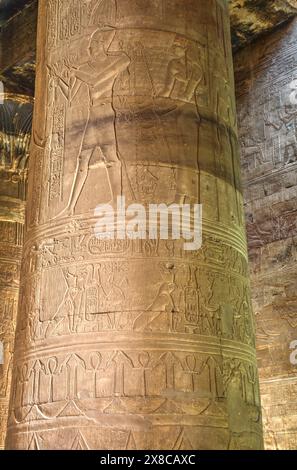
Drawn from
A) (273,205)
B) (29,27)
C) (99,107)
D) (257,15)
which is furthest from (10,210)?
(99,107)

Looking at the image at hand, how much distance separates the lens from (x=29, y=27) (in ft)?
25.8

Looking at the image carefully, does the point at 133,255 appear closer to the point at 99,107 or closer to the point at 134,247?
the point at 134,247

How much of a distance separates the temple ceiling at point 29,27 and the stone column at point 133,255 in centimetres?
319

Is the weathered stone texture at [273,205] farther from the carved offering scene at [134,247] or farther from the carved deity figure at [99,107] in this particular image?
the carved deity figure at [99,107]

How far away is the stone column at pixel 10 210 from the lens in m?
8.55

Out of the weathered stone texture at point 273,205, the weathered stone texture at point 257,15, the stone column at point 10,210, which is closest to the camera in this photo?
the weathered stone texture at point 273,205

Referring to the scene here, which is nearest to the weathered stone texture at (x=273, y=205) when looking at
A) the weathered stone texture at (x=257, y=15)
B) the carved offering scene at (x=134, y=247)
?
the weathered stone texture at (x=257, y=15)

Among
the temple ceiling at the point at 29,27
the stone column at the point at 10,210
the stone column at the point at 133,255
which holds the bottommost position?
the stone column at the point at 133,255

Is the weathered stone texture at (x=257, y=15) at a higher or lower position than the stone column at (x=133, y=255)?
higher

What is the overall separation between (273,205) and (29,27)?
3.74 m

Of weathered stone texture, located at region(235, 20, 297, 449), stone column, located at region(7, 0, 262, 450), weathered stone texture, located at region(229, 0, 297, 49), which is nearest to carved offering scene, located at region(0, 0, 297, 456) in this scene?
stone column, located at region(7, 0, 262, 450)

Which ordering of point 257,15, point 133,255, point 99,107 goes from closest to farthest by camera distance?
point 133,255 → point 99,107 → point 257,15

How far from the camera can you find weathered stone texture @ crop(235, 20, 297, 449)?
6.12 metres
